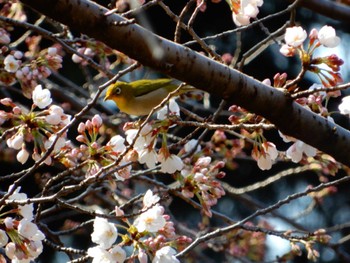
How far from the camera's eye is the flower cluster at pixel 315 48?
2062 mm

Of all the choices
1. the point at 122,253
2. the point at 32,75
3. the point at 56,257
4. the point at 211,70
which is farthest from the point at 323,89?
the point at 56,257

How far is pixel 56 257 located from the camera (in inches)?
275

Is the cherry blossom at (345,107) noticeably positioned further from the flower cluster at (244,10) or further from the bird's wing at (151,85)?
the bird's wing at (151,85)

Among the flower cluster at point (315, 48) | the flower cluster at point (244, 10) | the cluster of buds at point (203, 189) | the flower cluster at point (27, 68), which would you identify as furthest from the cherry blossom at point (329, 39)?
the flower cluster at point (27, 68)

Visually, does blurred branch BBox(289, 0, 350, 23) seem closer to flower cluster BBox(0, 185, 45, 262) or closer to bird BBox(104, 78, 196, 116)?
bird BBox(104, 78, 196, 116)

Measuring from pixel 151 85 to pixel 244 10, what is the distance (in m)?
1.15

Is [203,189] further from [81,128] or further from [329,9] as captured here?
[329,9]

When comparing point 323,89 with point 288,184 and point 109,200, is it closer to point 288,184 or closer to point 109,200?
point 109,200

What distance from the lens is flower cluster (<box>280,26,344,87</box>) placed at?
206cm

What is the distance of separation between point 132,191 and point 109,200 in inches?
28.9

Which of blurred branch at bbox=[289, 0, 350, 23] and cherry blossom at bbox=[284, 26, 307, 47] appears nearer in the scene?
cherry blossom at bbox=[284, 26, 307, 47]

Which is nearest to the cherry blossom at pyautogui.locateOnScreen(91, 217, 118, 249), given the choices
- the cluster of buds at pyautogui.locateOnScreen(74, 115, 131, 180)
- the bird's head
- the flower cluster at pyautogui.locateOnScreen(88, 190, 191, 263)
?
the flower cluster at pyautogui.locateOnScreen(88, 190, 191, 263)

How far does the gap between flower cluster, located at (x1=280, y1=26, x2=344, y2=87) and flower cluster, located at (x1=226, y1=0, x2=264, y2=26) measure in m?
0.19

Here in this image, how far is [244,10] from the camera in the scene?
7.57 feet
